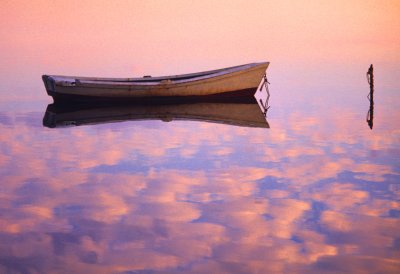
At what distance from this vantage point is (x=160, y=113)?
27.0 m

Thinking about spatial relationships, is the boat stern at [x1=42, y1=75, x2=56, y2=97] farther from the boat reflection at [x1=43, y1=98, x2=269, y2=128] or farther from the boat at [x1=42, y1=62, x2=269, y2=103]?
the boat reflection at [x1=43, y1=98, x2=269, y2=128]

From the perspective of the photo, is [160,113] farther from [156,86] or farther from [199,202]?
[199,202]

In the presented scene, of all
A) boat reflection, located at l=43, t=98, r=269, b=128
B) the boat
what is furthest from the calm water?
the boat

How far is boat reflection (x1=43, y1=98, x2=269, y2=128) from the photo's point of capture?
2411 centimetres

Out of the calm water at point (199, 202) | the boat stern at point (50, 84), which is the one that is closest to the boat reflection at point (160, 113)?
the boat stern at point (50, 84)

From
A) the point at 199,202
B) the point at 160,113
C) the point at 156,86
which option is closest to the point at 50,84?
the point at 156,86

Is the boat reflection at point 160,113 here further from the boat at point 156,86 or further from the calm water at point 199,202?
the calm water at point 199,202

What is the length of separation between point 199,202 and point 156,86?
18.7m

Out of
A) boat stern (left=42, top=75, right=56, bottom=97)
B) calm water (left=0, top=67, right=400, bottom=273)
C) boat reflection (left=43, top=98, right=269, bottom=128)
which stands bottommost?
calm water (left=0, top=67, right=400, bottom=273)

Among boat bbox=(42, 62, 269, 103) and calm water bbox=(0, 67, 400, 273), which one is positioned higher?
boat bbox=(42, 62, 269, 103)

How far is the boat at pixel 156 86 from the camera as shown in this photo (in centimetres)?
2859

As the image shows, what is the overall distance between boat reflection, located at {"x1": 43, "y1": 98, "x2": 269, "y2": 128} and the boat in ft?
1.72

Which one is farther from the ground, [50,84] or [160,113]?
[50,84]

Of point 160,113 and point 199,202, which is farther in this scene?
point 160,113
